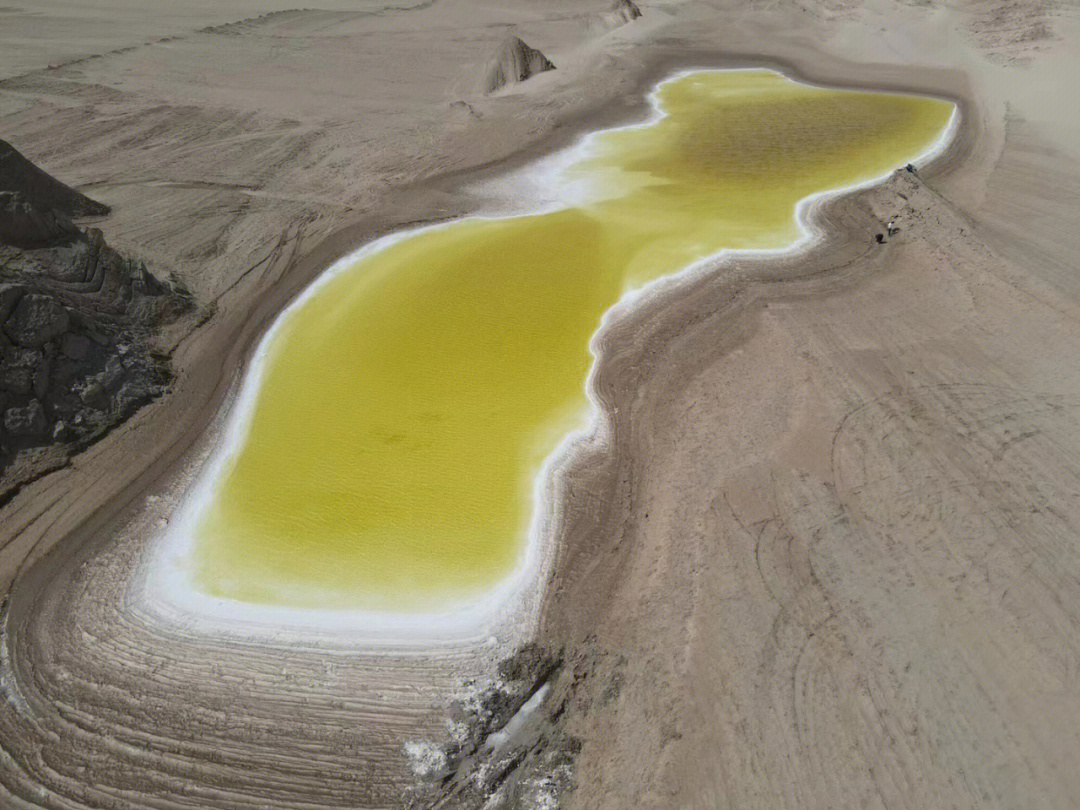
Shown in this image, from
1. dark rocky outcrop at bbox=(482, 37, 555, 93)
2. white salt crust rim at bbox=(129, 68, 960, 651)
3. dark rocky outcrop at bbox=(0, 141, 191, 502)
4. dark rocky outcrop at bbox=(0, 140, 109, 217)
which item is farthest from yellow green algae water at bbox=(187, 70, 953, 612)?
dark rocky outcrop at bbox=(482, 37, 555, 93)

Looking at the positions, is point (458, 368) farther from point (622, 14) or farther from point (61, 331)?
point (622, 14)

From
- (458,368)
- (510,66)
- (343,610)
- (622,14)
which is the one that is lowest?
(343,610)

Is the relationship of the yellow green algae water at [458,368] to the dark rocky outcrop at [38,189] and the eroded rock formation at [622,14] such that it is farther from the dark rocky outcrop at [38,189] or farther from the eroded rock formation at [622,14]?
the eroded rock formation at [622,14]

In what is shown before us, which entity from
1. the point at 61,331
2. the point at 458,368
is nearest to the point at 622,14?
the point at 458,368

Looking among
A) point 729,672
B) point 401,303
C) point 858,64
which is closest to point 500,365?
point 401,303

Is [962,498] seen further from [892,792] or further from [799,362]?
[892,792]
